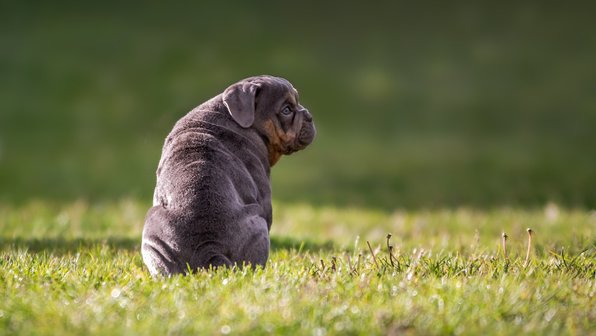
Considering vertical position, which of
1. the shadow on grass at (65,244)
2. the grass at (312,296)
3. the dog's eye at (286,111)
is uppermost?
the dog's eye at (286,111)

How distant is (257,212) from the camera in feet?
18.1

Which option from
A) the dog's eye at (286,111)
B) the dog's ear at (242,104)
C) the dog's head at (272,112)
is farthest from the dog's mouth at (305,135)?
the dog's ear at (242,104)

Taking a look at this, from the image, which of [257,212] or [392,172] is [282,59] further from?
[257,212]

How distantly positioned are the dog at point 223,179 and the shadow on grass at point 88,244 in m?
1.50

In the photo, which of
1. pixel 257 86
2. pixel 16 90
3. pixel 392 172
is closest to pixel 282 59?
pixel 392 172

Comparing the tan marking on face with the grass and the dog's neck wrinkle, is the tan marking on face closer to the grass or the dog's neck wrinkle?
the dog's neck wrinkle

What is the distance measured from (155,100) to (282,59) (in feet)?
8.06

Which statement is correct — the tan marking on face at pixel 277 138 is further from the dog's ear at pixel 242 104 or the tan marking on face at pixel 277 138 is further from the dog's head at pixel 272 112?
the dog's ear at pixel 242 104

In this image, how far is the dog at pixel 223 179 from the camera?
5266 mm

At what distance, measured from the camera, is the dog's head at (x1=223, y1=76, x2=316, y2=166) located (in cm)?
579

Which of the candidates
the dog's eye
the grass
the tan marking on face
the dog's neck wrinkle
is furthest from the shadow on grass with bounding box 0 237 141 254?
the dog's eye

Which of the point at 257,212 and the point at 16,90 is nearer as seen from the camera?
the point at 257,212

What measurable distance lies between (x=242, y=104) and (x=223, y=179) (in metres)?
0.63

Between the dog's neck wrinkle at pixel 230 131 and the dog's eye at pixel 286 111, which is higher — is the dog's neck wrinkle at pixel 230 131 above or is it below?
below
